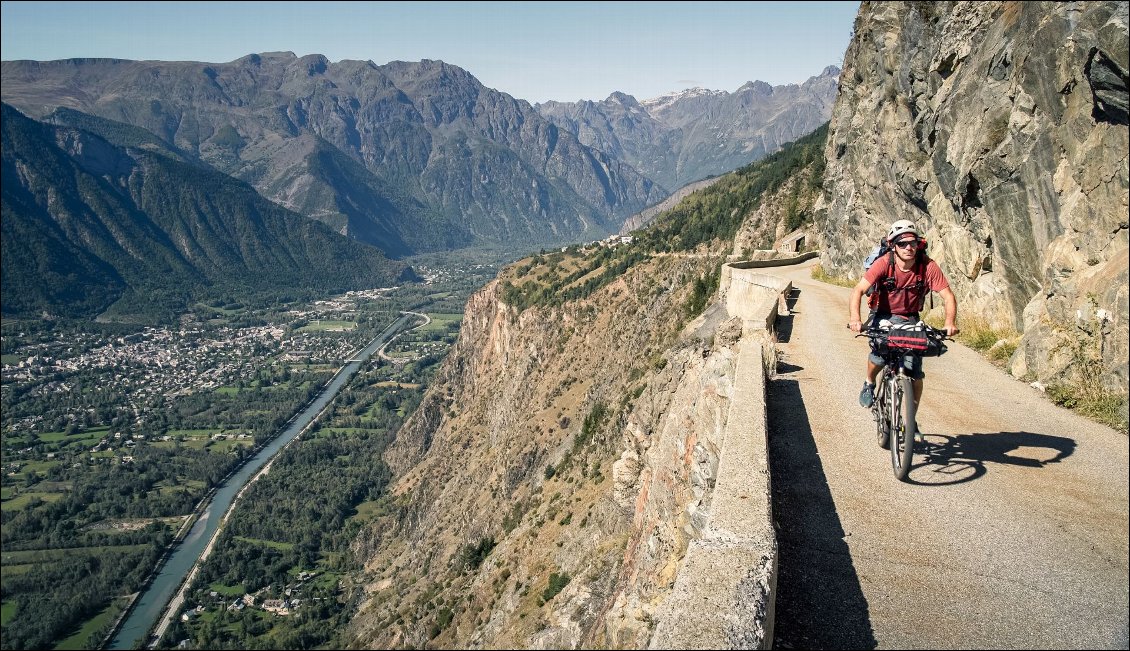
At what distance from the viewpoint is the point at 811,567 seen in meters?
6.36

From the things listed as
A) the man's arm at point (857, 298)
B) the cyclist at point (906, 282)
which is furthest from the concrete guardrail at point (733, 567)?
the cyclist at point (906, 282)

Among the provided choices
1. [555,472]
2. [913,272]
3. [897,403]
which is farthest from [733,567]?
[555,472]

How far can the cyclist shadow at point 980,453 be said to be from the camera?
25.3 feet

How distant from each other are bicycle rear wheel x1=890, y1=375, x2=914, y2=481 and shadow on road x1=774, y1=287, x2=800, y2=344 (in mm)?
9874

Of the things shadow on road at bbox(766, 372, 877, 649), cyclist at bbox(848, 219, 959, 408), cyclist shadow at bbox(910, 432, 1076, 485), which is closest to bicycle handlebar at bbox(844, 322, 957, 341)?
cyclist at bbox(848, 219, 959, 408)

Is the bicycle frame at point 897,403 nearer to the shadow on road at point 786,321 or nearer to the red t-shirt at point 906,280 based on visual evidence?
the red t-shirt at point 906,280

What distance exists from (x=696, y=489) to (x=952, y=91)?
14.7 meters

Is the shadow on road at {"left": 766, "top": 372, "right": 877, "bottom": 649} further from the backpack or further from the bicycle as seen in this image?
the backpack

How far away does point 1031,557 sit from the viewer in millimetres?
5812

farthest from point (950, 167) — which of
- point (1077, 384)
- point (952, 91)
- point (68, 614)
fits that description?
point (68, 614)

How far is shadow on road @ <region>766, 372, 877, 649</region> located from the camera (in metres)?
5.43

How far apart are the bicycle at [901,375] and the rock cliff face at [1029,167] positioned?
9.81ft

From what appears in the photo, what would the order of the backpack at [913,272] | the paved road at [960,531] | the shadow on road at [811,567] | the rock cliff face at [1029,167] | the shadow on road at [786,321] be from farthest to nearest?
the shadow on road at [786,321] < the rock cliff face at [1029,167] < the backpack at [913,272] < the shadow on road at [811,567] < the paved road at [960,531]

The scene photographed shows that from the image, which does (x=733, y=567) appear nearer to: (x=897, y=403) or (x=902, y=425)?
(x=902, y=425)
